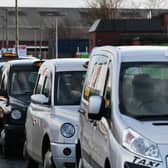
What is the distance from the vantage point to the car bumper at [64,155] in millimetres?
9977

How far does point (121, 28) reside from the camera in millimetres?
52594

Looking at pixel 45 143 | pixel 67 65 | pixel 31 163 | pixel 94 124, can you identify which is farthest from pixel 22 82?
pixel 94 124

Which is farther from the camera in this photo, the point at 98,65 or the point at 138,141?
the point at 98,65

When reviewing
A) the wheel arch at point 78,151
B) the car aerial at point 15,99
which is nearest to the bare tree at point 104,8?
the car aerial at point 15,99

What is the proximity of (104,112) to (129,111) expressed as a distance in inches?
15.3

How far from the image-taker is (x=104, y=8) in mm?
73000

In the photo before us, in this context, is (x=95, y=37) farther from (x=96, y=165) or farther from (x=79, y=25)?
(x=79, y=25)

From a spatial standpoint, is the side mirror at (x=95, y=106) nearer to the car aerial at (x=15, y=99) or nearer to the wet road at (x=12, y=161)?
the wet road at (x=12, y=161)

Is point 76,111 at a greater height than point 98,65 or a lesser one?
lesser

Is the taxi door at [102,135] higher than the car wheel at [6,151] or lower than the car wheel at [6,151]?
higher

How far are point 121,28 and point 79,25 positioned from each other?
180 ft

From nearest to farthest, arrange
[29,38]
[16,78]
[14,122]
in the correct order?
[14,122] < [16,78] < [29,38]

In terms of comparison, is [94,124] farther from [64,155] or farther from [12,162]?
[12,162]

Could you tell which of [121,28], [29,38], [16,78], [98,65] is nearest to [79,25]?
[29,38]
